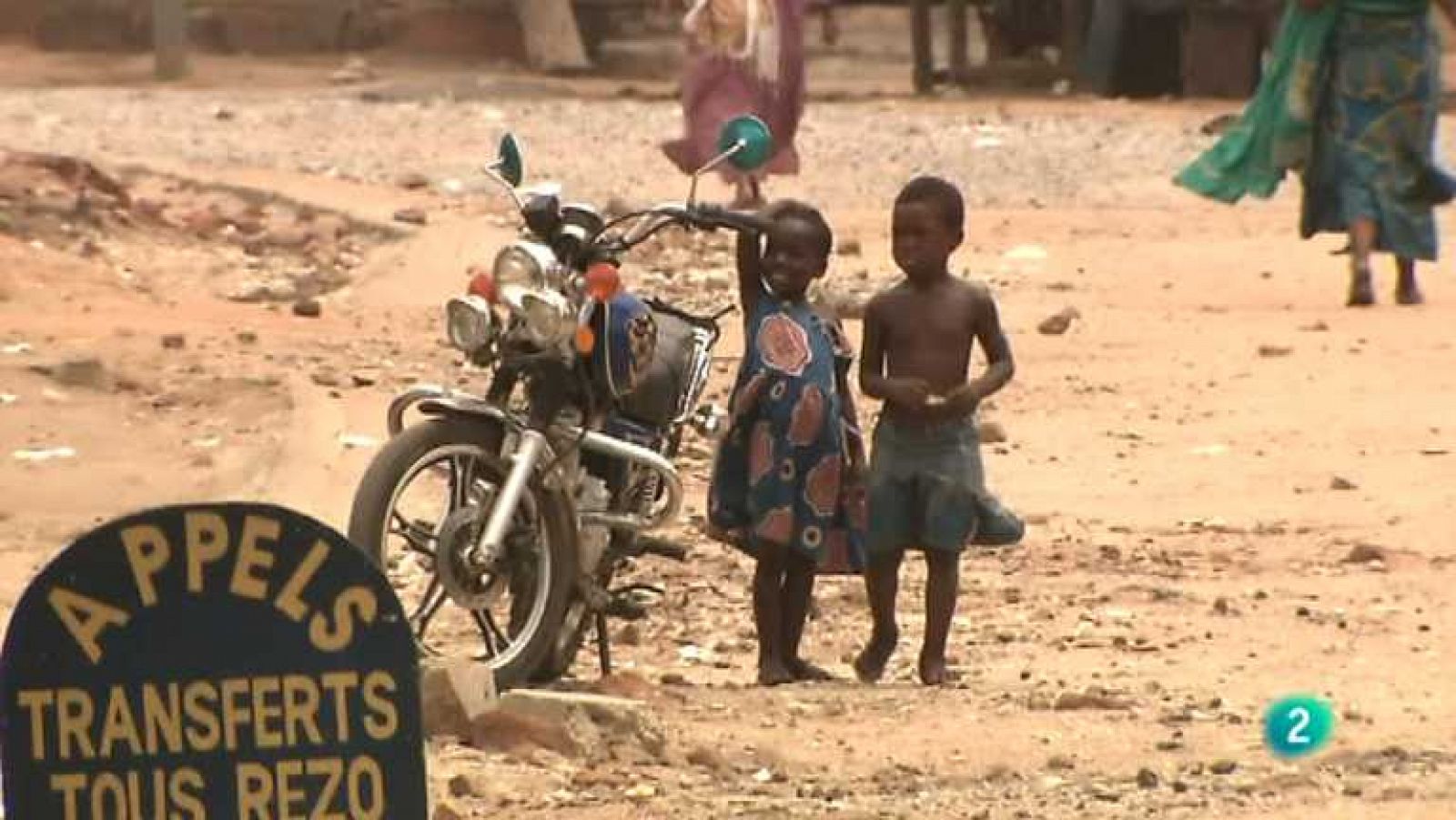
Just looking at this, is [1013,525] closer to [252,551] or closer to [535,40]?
[252,551]

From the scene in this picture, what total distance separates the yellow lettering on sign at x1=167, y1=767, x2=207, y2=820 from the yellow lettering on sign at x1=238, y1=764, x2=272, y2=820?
0.04m

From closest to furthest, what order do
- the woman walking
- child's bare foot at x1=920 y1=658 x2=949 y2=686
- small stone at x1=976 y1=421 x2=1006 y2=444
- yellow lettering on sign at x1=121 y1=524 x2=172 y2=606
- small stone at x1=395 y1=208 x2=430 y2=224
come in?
1. yellow lettering on sign at x1=121 y1=524 x2=172 y2=606
2. child's bare foot at x1=920 y1=658 x2=949 y2=686
3. small stone at x1=976 y1=421 x2=1006 y2=444
4. small stone at x1=395 y1=208 x2=430 y2=224
5. the woman walking

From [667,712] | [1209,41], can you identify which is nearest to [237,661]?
[667,712]

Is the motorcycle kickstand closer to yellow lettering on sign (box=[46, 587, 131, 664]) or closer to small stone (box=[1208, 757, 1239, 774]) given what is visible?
small stone (box=[1208, 757, 1239, 774])

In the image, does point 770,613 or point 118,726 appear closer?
point 118,726

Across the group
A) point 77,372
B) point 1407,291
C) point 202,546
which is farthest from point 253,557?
point 1407,291

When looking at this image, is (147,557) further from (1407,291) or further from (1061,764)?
(1407,291)

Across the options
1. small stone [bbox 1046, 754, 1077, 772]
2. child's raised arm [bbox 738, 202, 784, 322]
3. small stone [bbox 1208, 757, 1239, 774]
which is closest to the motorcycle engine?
child's raised arm [bbox 738, 202, 784, 322]

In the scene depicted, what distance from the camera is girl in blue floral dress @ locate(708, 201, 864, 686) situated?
788cm

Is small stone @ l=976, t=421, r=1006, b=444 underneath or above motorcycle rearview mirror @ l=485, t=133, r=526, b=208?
underneath

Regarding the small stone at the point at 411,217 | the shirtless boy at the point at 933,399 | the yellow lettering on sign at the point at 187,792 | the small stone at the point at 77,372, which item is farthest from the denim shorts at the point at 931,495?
the small stone at the point at 411,217

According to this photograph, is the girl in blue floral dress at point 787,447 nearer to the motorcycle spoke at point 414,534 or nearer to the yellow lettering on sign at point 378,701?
the motorcycle spoke at point 414,534

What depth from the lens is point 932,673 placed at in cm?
793

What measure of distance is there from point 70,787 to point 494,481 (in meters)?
3.02
